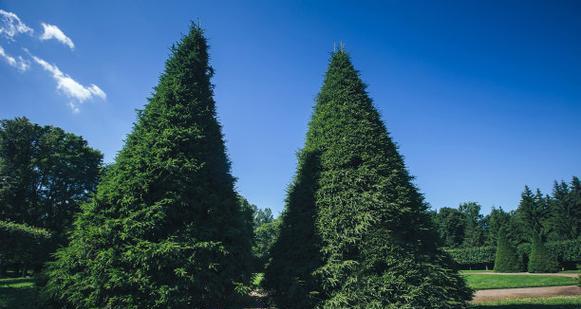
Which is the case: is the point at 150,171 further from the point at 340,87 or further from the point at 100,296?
the point at 340,87

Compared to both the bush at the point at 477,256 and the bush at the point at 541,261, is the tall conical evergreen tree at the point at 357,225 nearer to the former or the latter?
the bush at the point at 541,261

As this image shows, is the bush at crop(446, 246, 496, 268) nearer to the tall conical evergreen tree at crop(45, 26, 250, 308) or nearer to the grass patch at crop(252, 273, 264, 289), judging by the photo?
the grass patch at crop(252, 273, 264, 289)

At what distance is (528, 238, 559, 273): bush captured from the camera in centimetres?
3909

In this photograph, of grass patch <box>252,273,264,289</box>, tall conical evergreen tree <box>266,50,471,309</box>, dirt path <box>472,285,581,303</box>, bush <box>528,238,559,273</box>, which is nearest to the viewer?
grass patch <box>252,273,264,289</box>

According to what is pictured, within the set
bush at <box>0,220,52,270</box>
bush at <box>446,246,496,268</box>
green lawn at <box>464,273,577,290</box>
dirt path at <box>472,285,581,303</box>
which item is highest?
bush at <box>0,220,52,270</box>

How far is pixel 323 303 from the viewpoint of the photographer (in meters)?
8.84

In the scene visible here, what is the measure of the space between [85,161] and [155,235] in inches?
1741

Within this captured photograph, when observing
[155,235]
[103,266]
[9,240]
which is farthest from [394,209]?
[9,240]

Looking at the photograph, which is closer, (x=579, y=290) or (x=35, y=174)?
(x=579, y=290)

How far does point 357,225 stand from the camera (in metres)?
9.28

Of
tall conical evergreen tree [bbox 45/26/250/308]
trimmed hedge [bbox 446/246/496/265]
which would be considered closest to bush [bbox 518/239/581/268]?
trimmed hedge [bbox 446/246/496/265]

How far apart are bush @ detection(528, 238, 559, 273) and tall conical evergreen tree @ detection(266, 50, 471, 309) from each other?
40.9m

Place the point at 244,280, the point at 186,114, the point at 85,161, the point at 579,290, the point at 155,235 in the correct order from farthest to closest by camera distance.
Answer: the point at 85,161 → the point at 579,290 → the point at 186,114 → the point at 244,280 → the point at 155,235

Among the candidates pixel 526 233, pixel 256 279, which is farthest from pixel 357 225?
pixel 526 233
